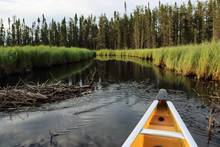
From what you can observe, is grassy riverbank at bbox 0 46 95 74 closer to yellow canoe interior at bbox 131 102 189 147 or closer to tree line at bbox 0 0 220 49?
yellow canoe interior at bbox 131 102 189 147

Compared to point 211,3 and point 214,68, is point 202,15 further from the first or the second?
point 214,68

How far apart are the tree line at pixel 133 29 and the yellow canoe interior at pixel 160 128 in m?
36.8

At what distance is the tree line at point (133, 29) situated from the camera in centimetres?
4697

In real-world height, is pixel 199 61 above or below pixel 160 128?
above

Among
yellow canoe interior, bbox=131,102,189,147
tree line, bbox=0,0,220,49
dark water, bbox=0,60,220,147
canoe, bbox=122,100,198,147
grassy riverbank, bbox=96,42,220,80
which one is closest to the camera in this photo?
canoe, bbox=122,100,198,147

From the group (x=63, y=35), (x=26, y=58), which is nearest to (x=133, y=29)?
(x=63, y=35)

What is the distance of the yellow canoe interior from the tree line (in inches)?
1450

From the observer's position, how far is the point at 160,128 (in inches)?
160

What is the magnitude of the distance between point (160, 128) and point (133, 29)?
5714 cm

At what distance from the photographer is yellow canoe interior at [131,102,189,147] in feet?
11.5

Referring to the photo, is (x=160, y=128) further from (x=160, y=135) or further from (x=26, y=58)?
(x=26, y=58)

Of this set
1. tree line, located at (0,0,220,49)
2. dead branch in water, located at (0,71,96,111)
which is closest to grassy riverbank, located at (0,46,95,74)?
dead branch in water, located at (0,71,96,111)

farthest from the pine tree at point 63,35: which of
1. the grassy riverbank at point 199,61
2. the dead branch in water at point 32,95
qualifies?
the dead branch in water at point 32,95

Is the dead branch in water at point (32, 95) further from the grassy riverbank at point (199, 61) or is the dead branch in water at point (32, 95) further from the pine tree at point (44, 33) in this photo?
the pine tree at point (44, 33)
